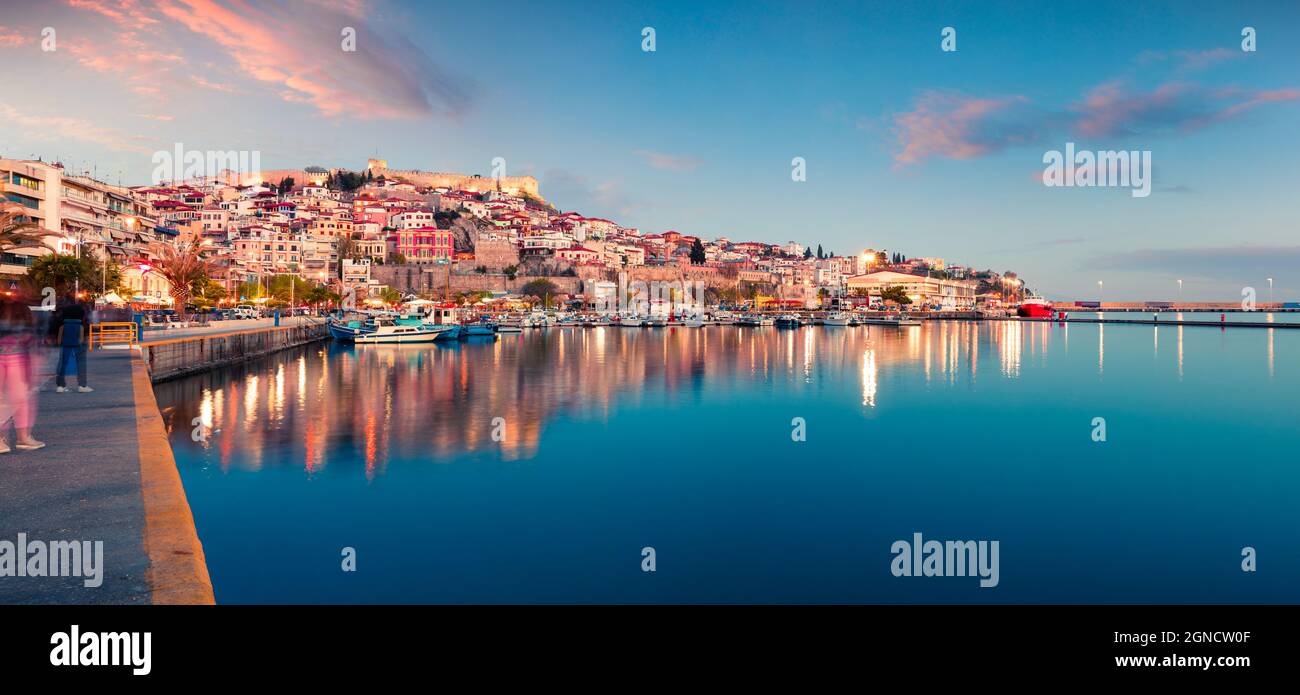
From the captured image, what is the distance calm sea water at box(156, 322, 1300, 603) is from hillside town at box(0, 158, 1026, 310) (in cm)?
2395

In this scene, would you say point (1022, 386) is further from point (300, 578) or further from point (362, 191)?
point (362, 191)

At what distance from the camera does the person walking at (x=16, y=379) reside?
23.7 ft

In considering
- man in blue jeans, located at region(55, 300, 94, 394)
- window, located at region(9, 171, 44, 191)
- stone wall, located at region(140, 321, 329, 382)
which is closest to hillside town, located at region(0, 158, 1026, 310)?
window, located at region(9, 171, 44, 191)

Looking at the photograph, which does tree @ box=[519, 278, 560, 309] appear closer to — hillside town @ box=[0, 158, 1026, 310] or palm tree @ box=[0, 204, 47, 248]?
hillside town @ box=[0, 158, 1026, 310]

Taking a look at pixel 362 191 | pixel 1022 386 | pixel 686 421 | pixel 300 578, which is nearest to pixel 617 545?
pixel 300 578

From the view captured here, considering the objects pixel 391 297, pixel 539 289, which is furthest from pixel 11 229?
pixel 539 289

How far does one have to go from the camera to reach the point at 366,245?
3895 inches

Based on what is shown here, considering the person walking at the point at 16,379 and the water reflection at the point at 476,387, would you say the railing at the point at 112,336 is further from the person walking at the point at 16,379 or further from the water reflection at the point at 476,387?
the water reflection at the point at 476,387

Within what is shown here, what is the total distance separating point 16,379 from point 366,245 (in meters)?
92.2

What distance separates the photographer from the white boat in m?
44.5

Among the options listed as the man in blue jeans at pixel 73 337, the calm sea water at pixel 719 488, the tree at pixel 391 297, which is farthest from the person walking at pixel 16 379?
the tree at pixel 391 297

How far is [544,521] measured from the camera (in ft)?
31.3

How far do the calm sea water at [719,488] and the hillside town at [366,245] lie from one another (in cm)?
2395
